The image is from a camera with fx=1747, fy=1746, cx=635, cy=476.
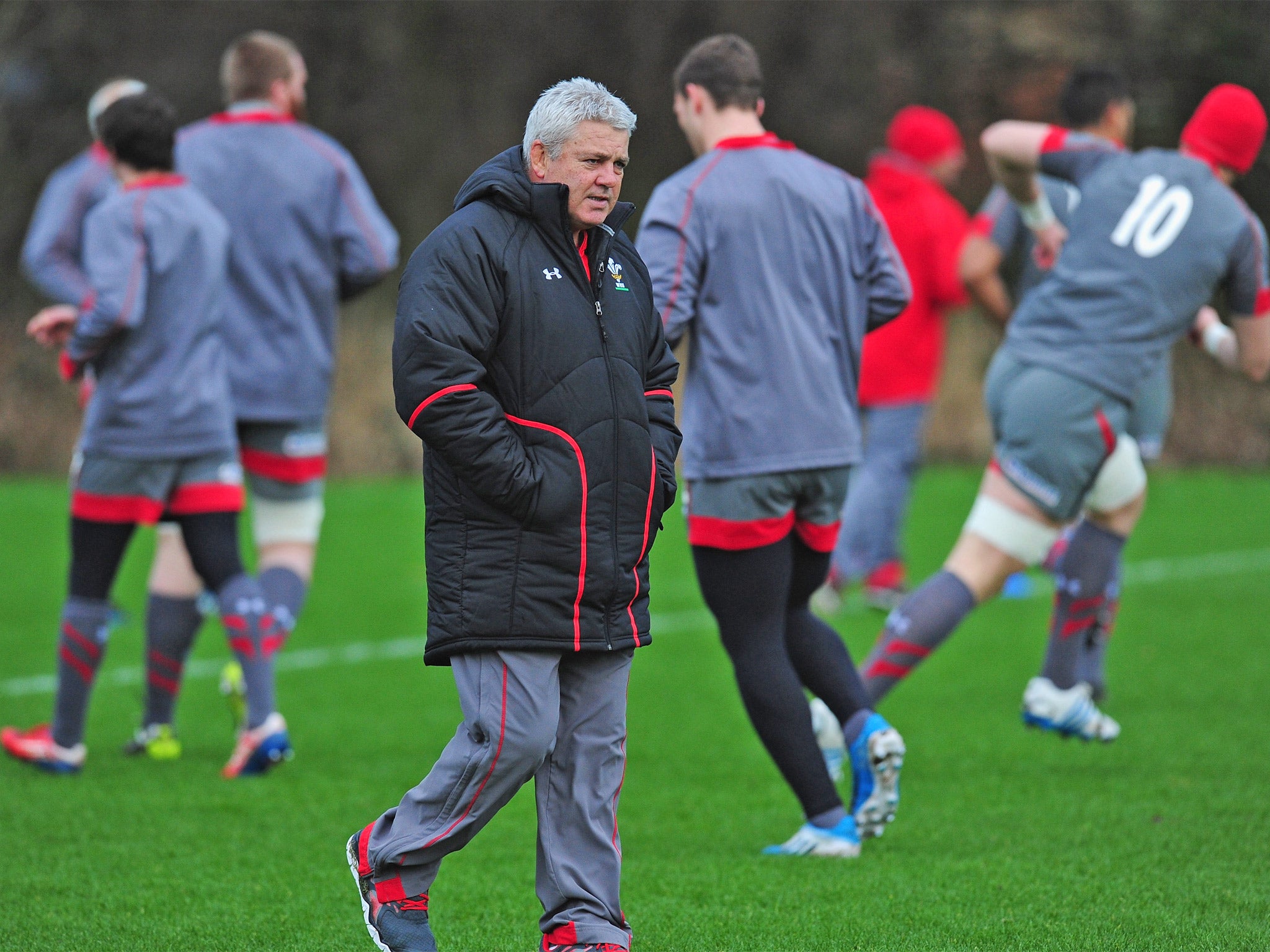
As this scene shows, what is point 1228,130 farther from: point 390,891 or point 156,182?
point 390,891

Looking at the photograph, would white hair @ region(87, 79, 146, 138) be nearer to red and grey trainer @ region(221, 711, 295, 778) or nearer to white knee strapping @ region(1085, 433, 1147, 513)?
red and grey trainer @ region(221, 711, 295, 778)

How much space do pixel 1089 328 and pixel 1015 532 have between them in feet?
2.26

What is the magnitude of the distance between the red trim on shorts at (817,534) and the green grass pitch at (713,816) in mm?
823

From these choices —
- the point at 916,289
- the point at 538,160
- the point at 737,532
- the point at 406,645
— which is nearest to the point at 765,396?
the point at 737,532

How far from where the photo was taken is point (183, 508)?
18.7 ft

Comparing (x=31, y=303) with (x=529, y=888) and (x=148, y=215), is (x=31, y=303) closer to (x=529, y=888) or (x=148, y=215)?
(x=148, y=215)

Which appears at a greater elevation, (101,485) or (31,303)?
(101,485)

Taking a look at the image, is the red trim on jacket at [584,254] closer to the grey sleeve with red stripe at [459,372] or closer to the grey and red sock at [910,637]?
the grey sleeve with red stripe at [459,372]

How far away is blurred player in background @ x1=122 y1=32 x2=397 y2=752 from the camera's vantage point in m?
6.04

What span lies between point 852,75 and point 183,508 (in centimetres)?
1613

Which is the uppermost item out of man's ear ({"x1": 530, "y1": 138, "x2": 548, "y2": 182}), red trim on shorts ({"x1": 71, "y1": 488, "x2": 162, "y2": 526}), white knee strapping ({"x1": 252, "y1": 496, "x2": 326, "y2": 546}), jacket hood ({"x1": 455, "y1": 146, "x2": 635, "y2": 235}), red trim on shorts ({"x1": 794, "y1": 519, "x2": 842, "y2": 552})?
man's ear ({"x1": 530, "y1": 138, "x2": 548, "y2": 182})

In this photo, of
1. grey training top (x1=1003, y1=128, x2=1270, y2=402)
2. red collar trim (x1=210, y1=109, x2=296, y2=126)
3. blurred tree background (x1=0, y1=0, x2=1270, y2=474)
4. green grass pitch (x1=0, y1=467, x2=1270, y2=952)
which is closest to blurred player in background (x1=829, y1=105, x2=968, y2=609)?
green grass pitch (x1=0, y1=467, x2=1270, y2=952)

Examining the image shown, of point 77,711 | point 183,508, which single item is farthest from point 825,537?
point 77,711

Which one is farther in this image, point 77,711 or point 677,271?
point 77,711
